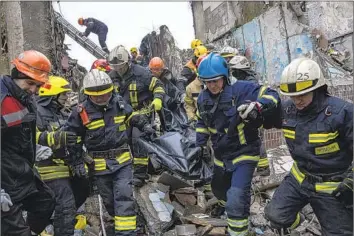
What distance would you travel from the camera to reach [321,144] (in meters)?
3.51

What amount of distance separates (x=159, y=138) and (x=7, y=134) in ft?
10.1

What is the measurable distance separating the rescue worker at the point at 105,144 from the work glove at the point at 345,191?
2019 mm

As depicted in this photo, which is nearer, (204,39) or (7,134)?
(7,134)

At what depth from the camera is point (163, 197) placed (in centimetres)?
591

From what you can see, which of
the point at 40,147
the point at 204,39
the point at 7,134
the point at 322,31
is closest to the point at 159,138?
the point at 40,147

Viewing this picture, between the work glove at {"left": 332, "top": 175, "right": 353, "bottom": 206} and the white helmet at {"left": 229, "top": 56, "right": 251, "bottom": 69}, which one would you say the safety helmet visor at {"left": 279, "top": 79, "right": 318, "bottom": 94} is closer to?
the work glove at {"left": 332, "top": 175, "right": 353, "bottom": 206}

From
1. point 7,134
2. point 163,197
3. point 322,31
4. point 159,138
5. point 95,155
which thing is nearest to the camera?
point 7,134

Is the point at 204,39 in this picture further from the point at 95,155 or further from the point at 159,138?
the point at 95,155

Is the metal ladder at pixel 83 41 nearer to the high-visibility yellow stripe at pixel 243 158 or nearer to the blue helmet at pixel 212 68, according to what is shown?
the blue helmet at pixel 212 68

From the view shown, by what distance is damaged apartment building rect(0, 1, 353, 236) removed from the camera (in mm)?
5463

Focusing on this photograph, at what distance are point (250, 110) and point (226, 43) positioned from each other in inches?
479

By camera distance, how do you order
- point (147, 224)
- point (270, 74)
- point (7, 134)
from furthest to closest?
point (270, 74) → point (147, 224) → point (7, 134)

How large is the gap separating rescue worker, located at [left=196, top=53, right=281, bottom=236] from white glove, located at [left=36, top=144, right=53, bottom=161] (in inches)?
60.9

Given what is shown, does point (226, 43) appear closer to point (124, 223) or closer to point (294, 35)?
point (294, 35)
